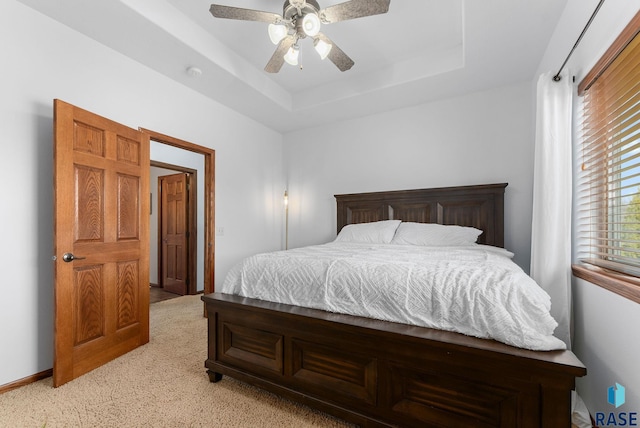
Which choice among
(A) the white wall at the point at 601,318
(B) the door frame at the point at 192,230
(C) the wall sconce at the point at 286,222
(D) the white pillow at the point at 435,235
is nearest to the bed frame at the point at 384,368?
(A) the white wall at the point at 601,318

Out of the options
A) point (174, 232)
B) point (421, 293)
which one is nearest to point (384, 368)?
point (421, 293)

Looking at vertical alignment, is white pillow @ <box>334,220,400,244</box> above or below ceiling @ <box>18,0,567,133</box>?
below

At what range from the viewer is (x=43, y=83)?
211 cm

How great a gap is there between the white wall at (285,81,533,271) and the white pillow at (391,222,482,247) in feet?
1.87

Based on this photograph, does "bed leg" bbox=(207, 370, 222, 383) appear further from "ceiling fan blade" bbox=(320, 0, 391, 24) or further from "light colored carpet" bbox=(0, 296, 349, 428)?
"ceiling fan blade" bbox=(320, 0, 391, 24)

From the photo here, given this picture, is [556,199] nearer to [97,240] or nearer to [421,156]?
[421,156]

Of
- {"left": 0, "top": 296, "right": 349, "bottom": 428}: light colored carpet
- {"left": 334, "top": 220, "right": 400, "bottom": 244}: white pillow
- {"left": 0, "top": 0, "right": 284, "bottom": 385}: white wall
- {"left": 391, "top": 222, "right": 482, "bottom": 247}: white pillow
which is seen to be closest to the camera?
{"left": 0, "top": 296, "right": 349, "bottom": 428}: light colored carpet

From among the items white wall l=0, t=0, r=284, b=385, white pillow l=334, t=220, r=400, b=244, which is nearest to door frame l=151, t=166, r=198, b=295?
white wall l=0, t=0, r=284, b=385

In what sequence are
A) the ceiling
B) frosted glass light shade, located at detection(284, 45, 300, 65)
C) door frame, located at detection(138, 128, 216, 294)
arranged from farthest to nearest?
door frame, located at detection(138, 128, 216, 294), frosted glass light shade, located at detection(284, 45, 300, 65), the ceiling

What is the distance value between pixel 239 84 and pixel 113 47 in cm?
111

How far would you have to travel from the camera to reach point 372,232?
134 inches

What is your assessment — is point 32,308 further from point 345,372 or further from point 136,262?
point 345,372

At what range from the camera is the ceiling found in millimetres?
2152

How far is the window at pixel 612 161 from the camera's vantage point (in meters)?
1.36
